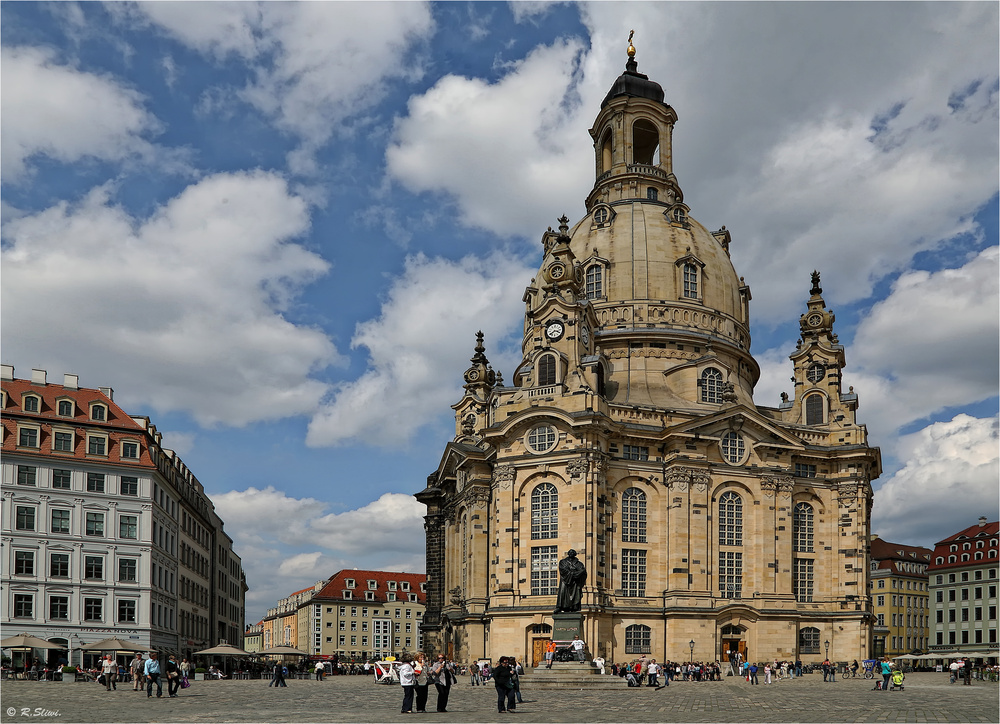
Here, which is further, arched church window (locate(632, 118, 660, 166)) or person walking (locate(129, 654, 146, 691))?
arched church window (locate(632, 118, 660, 166))

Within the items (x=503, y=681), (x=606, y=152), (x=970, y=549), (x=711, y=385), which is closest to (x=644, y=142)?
(x=606, y=152)

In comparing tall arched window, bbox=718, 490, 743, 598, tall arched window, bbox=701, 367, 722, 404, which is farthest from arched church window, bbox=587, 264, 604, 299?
tall arched window, bbox=718, 490, 743, 598

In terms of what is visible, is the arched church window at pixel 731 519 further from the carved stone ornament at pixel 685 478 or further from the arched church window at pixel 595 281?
the arched church window at pixel 595 281

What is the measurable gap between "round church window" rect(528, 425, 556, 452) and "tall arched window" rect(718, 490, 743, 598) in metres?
14.4

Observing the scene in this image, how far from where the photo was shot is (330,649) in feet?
512

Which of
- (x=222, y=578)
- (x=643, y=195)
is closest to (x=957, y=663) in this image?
(x=643, y=195)

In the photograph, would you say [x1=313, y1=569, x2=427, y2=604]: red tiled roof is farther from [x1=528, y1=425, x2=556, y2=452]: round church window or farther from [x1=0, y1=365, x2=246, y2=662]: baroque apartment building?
[x1=528, y1=425, x2=556, y2=452]: round church window

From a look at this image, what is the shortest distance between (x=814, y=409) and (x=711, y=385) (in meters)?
9.76

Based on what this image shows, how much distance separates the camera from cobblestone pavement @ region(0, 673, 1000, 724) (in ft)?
102

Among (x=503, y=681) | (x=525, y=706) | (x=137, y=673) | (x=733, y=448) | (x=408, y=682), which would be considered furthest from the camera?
(x=733, y=448)

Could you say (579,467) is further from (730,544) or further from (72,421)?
(72,421)

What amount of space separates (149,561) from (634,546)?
34875 mm

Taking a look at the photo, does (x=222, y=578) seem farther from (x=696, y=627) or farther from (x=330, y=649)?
(x=696, y=627)

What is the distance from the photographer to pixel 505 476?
258 ft
